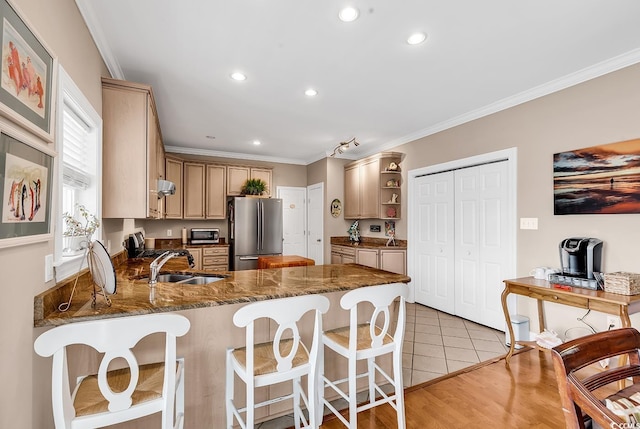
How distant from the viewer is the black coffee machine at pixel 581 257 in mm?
2580

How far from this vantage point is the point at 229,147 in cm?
552

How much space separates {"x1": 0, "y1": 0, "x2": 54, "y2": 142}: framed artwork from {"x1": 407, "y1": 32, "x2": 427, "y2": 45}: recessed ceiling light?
2.20 m

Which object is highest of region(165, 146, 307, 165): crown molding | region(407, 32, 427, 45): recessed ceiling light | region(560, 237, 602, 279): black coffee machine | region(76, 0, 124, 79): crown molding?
region(407, 32, 427, 45): recessed ceiling light

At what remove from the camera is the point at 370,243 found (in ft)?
18.3

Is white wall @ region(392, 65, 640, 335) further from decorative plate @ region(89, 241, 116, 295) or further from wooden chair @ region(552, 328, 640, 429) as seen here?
decorative plate @ region(89, 241, 116, 295)

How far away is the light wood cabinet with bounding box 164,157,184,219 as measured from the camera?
5160mm

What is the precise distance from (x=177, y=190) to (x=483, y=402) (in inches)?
202

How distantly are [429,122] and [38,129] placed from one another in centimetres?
405

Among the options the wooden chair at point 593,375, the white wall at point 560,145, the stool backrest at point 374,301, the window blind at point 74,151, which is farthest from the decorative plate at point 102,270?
the white wall at point 560,145

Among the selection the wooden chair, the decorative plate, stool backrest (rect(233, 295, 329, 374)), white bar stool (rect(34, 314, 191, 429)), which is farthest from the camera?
the decorative plate

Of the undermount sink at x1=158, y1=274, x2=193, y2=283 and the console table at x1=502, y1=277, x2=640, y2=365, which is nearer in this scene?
the console table at x1=502, y1=277, x2=640, y2=365

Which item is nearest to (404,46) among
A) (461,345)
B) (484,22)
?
(484,22)

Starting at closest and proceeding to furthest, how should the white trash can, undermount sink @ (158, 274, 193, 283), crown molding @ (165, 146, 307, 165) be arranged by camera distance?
undermount sink @ (158, 274, 193, 283) → the white trash can → crown molding @ (165, 146, 307, 165)

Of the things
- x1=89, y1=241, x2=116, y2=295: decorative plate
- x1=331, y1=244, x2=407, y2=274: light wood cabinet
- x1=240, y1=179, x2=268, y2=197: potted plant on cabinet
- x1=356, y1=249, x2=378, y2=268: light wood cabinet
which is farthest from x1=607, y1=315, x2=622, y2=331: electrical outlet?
x1=240, y1=179, x2=268, y2=197: potted plant on cabinet
